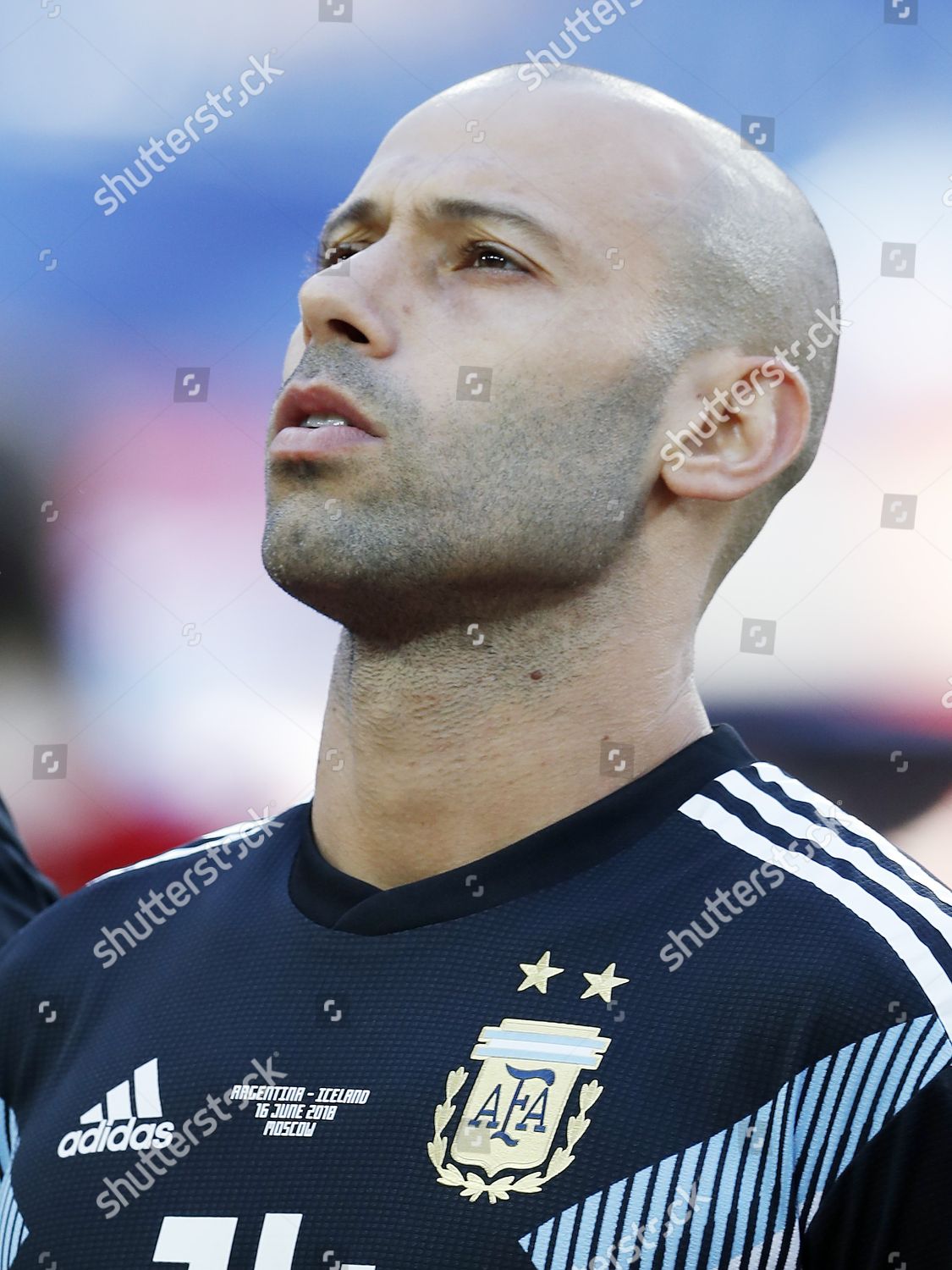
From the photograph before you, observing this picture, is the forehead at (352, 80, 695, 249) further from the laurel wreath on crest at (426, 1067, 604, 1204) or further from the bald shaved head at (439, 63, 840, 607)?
the laurel wreath on crest at (426, 1067, 604, 1204)

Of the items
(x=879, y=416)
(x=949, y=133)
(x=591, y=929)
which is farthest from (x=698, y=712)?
(x=949, y=133)

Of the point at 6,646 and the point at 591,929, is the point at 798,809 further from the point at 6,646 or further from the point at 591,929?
the point at 6,646

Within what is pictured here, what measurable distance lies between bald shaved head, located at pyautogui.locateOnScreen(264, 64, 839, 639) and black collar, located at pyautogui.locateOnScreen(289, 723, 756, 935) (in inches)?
10.6

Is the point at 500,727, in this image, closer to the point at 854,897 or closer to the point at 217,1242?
the point at 854,897

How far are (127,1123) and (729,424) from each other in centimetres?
129

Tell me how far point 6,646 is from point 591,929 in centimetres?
368

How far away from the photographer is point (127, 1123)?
1.87 m

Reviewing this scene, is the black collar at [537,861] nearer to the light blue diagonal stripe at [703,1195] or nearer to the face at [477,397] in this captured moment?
the face at [477,397]

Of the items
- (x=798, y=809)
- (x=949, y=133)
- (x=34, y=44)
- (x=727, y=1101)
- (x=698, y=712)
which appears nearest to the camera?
(x=727, y=1101)

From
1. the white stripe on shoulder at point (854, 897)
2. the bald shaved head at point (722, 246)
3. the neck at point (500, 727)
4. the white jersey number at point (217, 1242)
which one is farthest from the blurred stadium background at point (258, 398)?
the white jersey number at point (217, 1242)

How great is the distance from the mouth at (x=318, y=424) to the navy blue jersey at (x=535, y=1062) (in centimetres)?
58

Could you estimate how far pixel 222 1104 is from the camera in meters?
1.82

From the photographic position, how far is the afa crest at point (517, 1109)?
1.56 m

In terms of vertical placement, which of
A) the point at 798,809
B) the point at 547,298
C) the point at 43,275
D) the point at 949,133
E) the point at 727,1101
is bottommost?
the point at 727,1101
